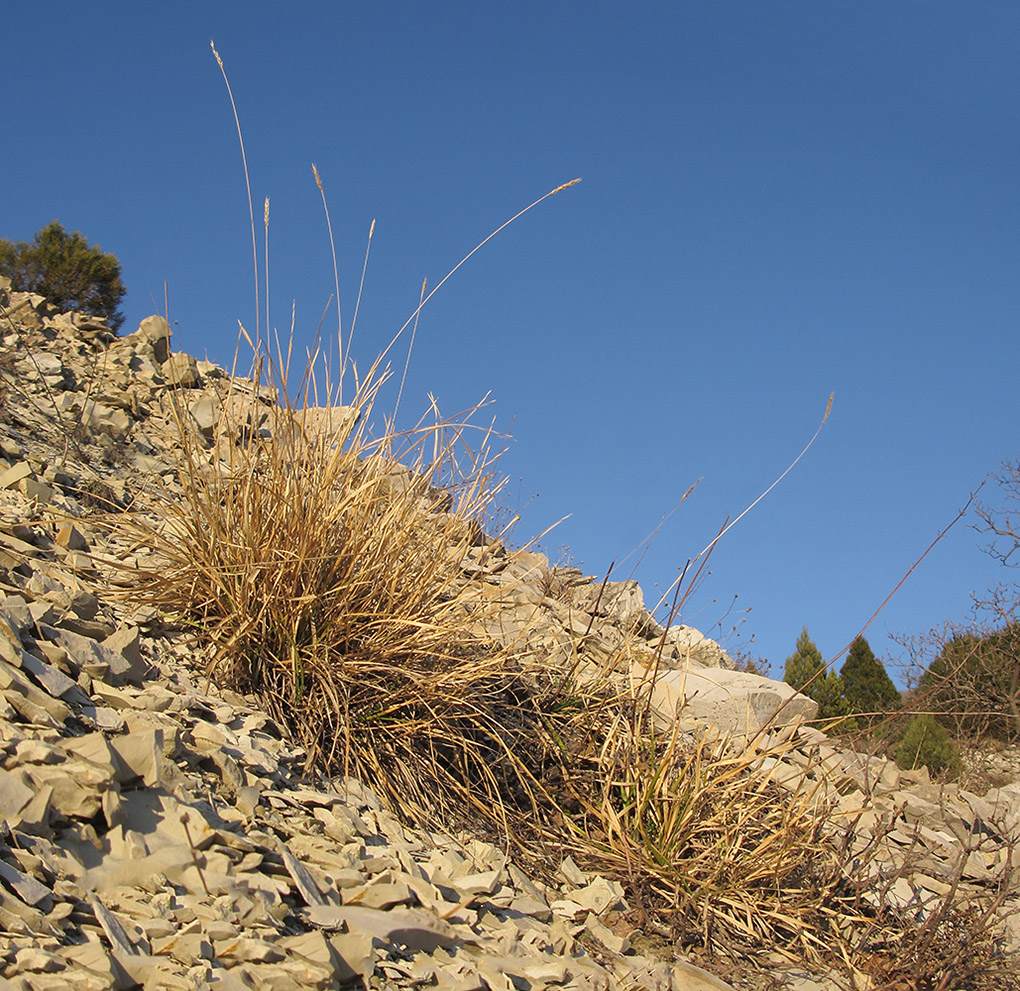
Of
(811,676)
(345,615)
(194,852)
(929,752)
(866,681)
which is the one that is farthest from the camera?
(866,681)

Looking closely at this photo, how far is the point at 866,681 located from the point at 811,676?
6.72 ft

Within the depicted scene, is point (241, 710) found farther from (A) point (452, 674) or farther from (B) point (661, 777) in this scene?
(B) point (661, 777)

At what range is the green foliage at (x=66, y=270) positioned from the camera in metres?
13.0

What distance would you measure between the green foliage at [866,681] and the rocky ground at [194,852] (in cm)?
741

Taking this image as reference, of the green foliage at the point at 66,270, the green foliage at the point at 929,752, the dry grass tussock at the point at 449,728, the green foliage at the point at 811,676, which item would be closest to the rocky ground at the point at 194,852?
the dry grass tussock at the point at 449,728

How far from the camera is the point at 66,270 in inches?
511

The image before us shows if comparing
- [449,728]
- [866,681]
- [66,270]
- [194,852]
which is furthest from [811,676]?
[66,270]

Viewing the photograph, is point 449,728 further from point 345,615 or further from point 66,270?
point 66,270

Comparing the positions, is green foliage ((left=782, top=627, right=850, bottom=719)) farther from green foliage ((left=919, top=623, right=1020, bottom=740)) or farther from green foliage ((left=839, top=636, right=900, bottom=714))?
green foliage ((left=919, top=623, right=1020, bottom=740))

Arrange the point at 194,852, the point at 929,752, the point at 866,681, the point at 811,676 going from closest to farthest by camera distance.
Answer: the point at 194,852 → the point at 929,752 → the point at 811,676 → the point at 866,681

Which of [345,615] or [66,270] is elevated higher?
[66,270]

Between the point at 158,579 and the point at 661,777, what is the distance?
6.93 ft

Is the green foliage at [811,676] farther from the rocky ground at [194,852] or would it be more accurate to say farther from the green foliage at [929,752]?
the rocky ground at [194,852]

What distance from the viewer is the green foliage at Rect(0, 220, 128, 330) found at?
12953 mm
